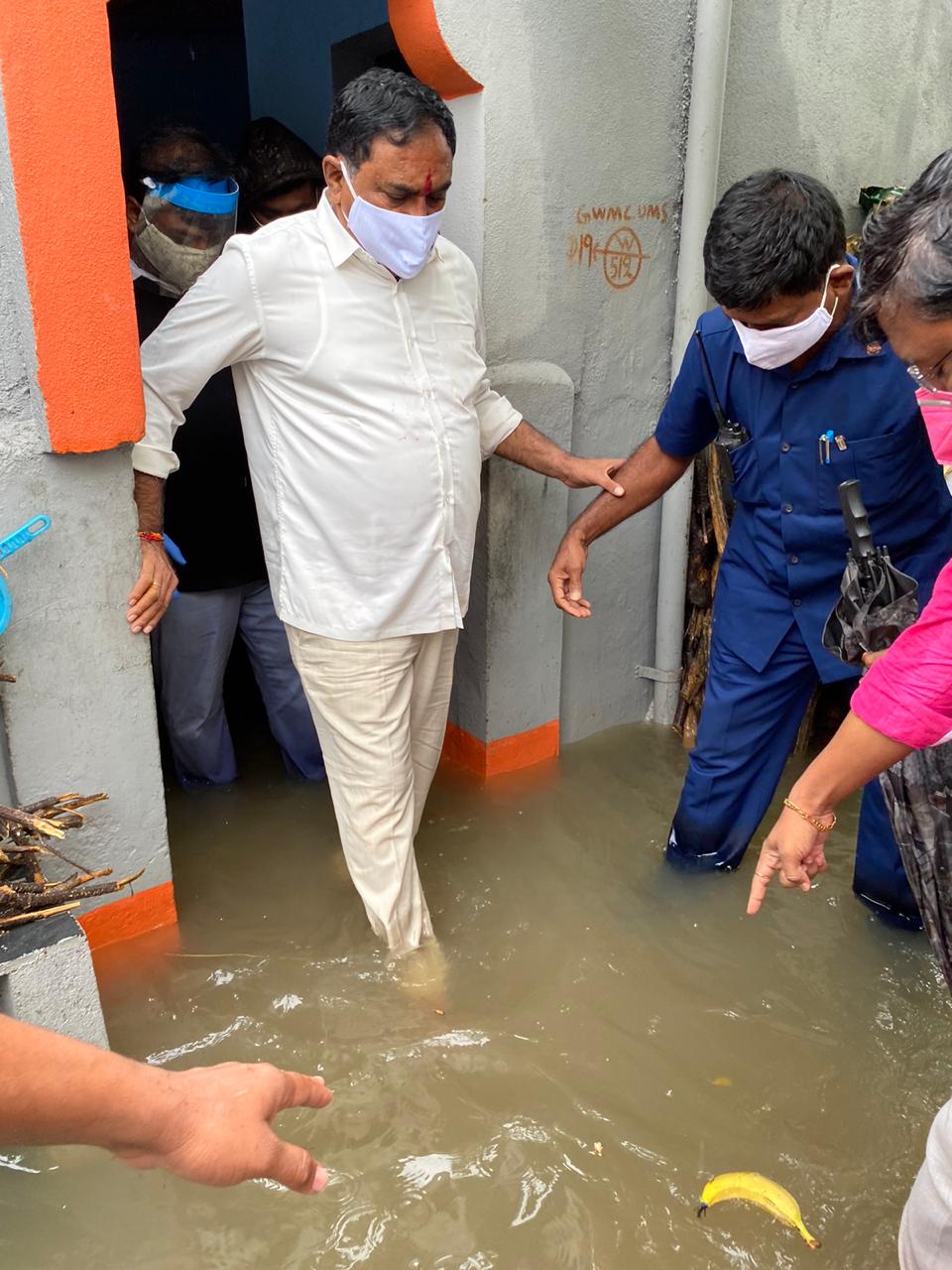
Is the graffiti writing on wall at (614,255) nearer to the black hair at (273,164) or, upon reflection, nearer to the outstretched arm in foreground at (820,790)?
the black hair at (273,164)

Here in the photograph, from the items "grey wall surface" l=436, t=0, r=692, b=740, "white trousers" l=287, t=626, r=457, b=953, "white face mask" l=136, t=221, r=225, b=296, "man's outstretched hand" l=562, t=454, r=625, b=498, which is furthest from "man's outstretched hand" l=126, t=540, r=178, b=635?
"grey wall surface" l=436, t=0, r=692, b=740

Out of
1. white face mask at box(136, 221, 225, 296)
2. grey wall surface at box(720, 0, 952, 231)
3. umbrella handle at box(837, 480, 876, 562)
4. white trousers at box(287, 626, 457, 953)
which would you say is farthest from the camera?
grey wall surface at box(720, 0, 952, 231)

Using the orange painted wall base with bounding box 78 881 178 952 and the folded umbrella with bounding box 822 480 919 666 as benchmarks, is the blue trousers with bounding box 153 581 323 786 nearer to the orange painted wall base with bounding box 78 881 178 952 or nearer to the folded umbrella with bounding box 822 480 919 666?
the orange painted wall base with bounding box 78 881 178 952

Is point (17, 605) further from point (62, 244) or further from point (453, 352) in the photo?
point (453, 352)

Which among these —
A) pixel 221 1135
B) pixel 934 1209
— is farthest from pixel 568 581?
pixel 221 1135

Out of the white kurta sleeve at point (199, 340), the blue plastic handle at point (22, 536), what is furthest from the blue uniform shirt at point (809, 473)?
the blue plastic handle at point (22, 536)

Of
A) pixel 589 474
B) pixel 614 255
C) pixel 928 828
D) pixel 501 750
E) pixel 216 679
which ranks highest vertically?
pixel 614 255

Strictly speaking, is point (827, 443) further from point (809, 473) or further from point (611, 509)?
point (611, 509)

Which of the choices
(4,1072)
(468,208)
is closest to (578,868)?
(468,208)

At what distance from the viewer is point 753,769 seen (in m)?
3.36

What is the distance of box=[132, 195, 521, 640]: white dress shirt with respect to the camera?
268cm

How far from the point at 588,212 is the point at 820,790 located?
2432mm

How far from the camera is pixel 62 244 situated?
2.49 m

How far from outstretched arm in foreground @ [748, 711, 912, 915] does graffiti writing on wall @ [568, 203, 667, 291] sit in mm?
2306
